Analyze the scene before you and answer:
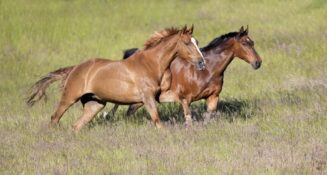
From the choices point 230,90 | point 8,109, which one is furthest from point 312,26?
point 8,109

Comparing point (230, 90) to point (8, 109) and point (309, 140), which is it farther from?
point (309, 140)

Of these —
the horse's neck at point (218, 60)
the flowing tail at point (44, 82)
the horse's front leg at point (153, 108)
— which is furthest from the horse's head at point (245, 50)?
the flowing tail at point (44, 82)

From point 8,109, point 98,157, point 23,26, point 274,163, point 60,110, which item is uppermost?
point 274,163

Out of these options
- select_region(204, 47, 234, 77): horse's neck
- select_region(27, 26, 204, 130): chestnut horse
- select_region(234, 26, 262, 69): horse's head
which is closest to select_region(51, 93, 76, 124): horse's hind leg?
select_region(27, 26, 204, 130): chestnut horse

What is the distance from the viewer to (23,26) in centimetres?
2427

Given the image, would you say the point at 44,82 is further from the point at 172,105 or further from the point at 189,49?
the point at 172,105

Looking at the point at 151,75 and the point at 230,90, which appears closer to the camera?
the point at 151,75

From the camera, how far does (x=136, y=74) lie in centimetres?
1112

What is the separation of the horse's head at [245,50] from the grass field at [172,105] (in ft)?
3.01

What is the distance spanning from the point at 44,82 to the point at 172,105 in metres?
3.16

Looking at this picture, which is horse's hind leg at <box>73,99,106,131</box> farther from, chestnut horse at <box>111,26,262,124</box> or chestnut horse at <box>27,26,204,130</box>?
chestnut horse at <box>111,26,262,124</box>

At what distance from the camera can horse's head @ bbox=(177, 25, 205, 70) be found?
36.1 feet

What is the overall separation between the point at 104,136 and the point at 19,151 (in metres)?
1.43

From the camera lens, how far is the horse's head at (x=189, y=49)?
36.1 ft
